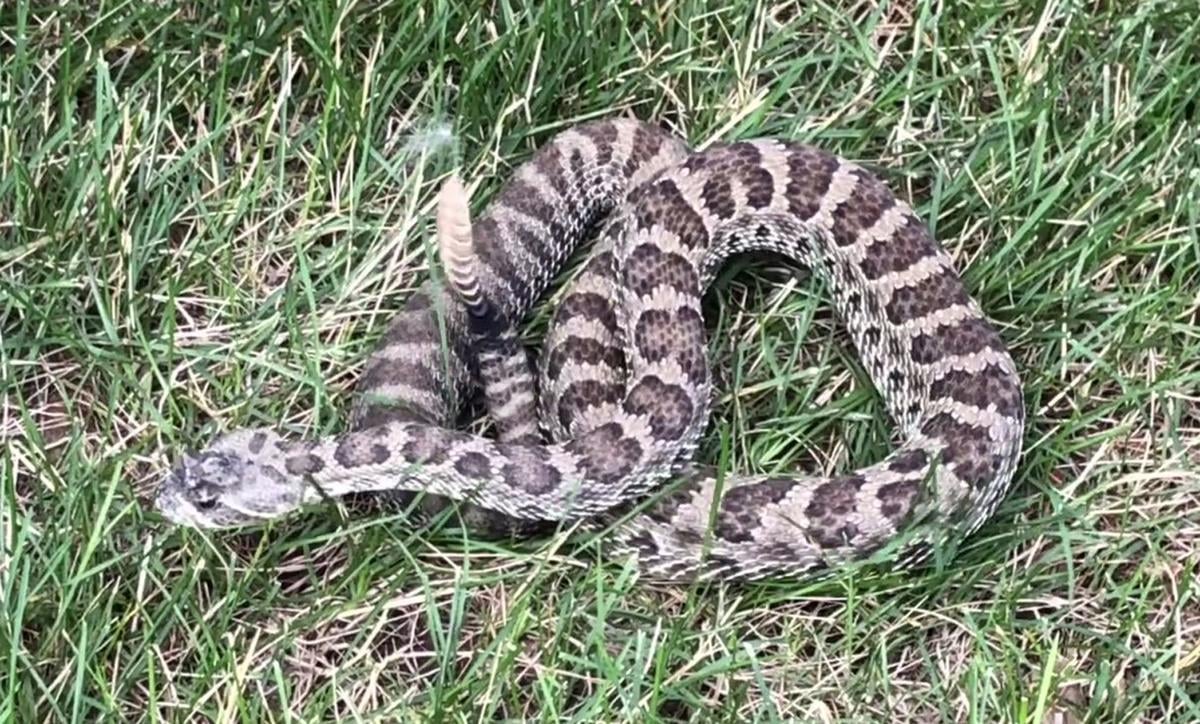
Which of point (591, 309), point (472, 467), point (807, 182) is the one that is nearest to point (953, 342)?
point (807, 182)

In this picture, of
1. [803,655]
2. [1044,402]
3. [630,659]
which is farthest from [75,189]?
[1044,402]

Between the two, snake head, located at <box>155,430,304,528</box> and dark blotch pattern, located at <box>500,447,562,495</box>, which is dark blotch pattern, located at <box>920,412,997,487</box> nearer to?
dark blotch pattern, located at <box>500,447,562,495</box>

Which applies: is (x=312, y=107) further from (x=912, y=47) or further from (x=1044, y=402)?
(x=1044, y=402)

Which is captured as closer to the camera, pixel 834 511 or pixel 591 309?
pixel 834 511

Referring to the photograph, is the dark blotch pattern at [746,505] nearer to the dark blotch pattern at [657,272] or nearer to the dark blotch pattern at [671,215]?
the dark blotch pattern at [657,272]

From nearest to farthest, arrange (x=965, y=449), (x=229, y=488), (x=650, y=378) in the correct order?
(x=229, y=488)
(x=965, y=449)
(x=650, y=378)

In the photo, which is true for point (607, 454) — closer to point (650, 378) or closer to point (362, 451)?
point (650, 378)

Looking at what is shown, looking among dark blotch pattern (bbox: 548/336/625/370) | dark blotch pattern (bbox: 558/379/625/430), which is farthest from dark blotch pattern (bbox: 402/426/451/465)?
dark blotch pattern (bbox: 548/336/625/370)
